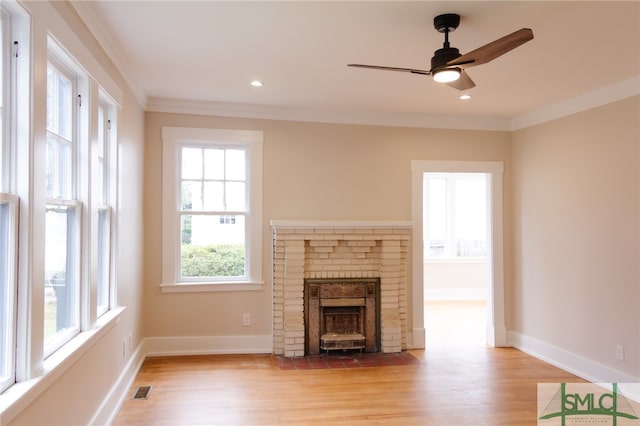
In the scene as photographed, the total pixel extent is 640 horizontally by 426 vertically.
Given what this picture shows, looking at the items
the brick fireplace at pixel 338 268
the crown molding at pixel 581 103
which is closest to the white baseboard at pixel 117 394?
the brick fireplace at pixel 338 268

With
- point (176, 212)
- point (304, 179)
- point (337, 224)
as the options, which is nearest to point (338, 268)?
point (337, 224)

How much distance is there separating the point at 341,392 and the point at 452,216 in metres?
5.50

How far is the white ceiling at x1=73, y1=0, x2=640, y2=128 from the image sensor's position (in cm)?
250

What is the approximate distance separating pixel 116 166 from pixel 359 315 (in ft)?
9.48

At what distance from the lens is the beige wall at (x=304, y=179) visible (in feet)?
14.7

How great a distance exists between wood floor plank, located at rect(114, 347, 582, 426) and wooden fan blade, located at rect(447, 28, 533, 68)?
2391mm

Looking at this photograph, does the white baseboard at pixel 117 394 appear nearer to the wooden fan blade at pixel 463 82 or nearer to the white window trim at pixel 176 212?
the white window trim at pixel 176 212

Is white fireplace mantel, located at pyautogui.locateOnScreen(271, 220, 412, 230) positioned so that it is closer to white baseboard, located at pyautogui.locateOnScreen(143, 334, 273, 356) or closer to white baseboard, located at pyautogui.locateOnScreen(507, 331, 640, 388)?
white baseboard, located at pyautogui.locateOnScreen(143, 334, 273, 356)

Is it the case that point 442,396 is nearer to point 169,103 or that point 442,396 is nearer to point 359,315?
point 359,315

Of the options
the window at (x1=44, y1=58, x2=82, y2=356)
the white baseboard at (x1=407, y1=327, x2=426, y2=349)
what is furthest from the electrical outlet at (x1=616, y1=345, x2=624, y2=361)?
the window at (x1=44, y1=58, x2=82, y2=356)

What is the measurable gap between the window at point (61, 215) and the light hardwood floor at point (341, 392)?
3.61 ft

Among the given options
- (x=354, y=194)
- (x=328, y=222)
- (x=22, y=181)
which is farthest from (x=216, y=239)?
(x=22, y=181)

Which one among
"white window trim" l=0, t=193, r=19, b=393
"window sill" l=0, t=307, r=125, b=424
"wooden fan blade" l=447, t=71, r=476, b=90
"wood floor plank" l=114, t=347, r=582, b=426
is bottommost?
"wood floor plank" l=114, t=347, r=582, b=426

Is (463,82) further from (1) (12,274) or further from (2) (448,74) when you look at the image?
(1) (12,274)
